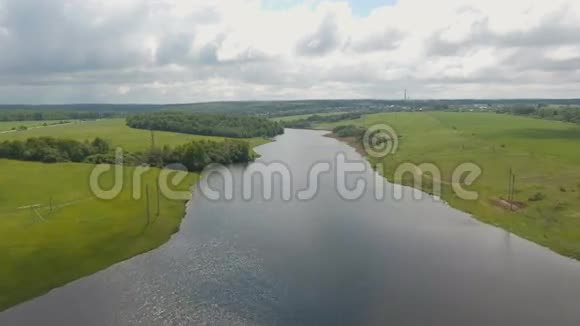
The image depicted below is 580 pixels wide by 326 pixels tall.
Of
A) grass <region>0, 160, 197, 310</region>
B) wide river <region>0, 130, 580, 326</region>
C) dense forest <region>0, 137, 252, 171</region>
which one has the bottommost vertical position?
wide river <region>0, 130, 580, 326</region>

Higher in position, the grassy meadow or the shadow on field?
the shadow on field

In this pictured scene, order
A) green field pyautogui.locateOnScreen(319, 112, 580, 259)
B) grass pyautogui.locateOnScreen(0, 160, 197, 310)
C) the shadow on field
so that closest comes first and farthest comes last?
grass pyautogui.locateOnScreen(0, 160, 197, 310) < green field pyautogui.locateOnScreen(319, 112, 580, 259) < the shadow on field

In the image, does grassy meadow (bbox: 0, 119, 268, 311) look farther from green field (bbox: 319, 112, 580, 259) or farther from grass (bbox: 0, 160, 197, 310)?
green field (bbox: 319, 112, 580, 259)

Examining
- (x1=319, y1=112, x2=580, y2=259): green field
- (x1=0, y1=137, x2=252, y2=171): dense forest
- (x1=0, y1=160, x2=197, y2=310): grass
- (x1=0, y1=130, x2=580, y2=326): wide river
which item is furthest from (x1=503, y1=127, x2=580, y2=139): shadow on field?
(x1=0, y1=160, x2=197, y2=310): grass

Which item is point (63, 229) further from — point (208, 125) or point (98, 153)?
point (208, 125)

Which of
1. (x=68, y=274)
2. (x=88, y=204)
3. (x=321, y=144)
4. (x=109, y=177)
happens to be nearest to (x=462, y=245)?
(x=68, y=274)

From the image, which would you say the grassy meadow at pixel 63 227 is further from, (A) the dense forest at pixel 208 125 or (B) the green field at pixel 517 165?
(A) the dense forest at pixel 208 125
